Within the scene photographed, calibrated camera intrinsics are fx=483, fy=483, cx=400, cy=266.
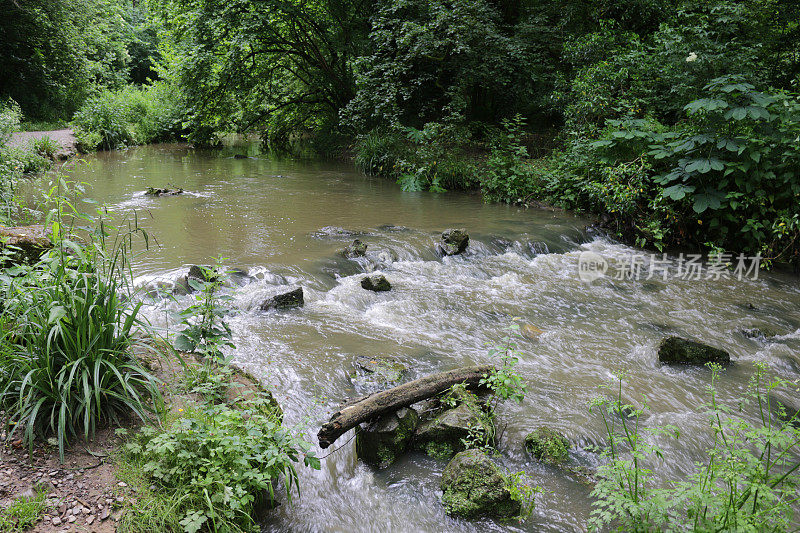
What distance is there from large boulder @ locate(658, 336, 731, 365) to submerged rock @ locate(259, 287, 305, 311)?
13.0 ft

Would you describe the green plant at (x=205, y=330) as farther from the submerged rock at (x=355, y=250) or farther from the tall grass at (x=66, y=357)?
the submerged rock at (x=355, y=250)

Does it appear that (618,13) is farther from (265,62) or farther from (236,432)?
(236,432)

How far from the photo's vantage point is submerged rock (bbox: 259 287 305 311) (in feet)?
18.4

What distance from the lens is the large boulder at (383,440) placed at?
3318mm

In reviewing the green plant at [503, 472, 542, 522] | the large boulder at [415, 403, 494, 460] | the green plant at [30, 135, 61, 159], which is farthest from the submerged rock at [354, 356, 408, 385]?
the green plant at [30, 135, 61, 159]

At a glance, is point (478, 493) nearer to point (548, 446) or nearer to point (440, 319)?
point (548, 446)

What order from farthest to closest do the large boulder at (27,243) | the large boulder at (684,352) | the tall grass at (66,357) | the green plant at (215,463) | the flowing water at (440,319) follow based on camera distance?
the large boulder at (684,352), the large boulder at (27,243), the flowing water at (440,319), the tall grass at (66,357), the green plant at (215,463)

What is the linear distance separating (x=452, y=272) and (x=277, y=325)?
292 cm

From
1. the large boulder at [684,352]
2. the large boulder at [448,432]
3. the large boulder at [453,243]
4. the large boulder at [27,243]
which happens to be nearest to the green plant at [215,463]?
the large boulder at [448,432]

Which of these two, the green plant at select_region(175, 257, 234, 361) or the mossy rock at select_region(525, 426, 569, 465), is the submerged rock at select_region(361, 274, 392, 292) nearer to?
the green plant at select_region(175, 257, 234, 361)

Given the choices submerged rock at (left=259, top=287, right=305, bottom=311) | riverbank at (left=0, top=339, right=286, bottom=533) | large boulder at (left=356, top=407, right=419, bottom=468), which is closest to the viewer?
riverbank at (left=0, top=339, right=286, bottom=533)

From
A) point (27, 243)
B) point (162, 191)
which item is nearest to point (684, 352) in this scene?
point (27, 243)

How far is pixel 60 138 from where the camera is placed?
15.2 meters

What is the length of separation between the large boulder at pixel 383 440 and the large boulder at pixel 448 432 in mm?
143
